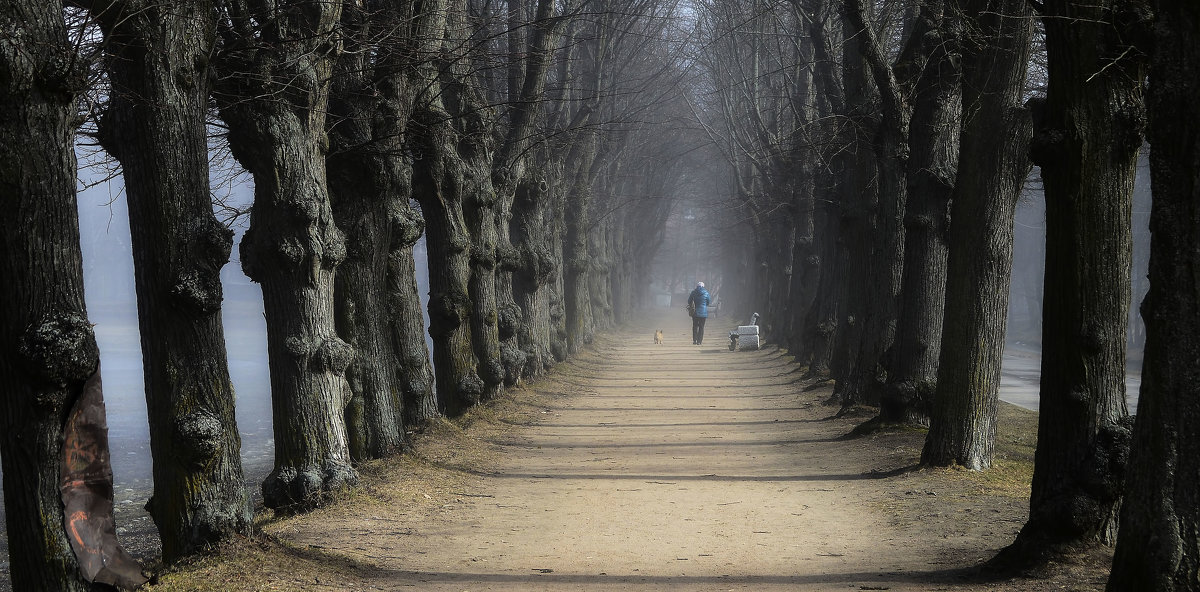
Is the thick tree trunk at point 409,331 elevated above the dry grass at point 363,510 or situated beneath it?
elevated above

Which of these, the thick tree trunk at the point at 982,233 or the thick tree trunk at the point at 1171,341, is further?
the thick tree trunk at the point at 982,233

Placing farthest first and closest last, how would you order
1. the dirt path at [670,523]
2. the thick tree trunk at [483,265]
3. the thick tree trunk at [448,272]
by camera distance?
1. the thick tree trunk at [483,265]
2. the thick tree trunk at [448,272]
3. the dirt path at [670,523]

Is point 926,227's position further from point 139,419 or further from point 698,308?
point 698,308

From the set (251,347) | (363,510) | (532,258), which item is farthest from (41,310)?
(251,347)

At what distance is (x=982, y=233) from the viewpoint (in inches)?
388

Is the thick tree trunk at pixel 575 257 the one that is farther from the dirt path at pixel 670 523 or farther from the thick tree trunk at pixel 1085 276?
the thick tree trunk at pixel 1085 276

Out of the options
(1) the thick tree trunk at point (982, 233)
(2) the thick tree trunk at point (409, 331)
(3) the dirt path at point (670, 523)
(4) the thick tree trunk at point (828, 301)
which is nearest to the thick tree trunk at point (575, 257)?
(4) the thick tree trunk at point (828, 301)

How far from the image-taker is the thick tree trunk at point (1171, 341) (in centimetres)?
478

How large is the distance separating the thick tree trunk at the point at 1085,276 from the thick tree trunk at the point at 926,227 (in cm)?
527

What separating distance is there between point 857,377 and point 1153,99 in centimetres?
1074

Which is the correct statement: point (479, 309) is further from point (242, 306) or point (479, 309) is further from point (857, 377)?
point (242, 306)

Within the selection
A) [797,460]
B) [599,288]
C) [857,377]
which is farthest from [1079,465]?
[599,288]

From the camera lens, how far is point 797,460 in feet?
40.1

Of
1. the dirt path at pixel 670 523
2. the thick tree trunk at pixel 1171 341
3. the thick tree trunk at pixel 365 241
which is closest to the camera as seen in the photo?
the thick tree trunk at pixel 1171 341
